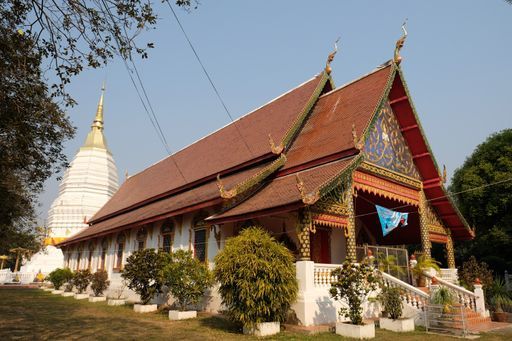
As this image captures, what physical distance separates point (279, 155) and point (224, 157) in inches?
141

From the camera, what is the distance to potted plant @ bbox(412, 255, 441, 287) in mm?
11623

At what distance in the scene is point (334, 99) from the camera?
13.7 meters

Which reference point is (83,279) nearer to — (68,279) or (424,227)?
(68,279)

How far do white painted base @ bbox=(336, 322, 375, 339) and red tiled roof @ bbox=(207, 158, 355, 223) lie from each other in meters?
2.56

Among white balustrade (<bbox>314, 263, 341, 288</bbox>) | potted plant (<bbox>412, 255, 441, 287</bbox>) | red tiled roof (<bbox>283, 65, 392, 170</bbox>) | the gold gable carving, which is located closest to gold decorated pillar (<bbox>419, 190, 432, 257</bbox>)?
potted plant (<bbox>412, 255, 441, 287</bbox>)

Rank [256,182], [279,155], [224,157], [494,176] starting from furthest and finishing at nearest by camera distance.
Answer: [494,176]
[224,157]
[279,155]
[256,182]

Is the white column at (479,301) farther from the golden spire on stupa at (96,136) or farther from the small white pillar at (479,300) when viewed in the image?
the golden spire on stupa at (96,136)

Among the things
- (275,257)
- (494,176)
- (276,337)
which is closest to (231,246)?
(275,257)

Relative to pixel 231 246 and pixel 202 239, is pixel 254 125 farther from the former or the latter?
pixel 231 246

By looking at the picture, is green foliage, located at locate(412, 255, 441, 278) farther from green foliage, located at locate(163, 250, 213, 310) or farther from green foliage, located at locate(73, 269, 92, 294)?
green foliage, located at locate(73, 269, 92, 294)

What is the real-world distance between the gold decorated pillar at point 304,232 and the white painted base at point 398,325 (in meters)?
2.11

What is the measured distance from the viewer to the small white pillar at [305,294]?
8.67 metres

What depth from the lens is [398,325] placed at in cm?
873

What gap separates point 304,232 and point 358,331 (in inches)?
90.0
